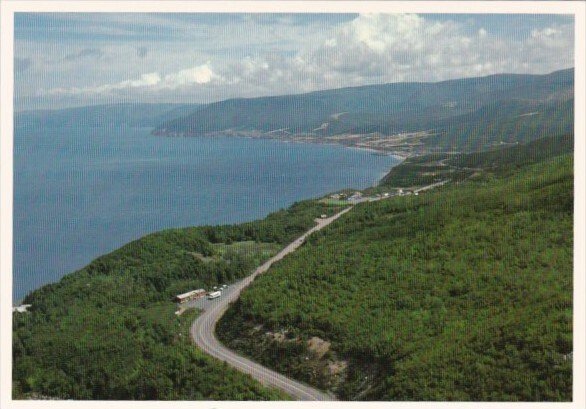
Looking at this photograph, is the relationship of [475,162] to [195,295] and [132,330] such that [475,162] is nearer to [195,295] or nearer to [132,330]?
[195,295]

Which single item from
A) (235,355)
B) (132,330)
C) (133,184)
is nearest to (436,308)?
(235,355)

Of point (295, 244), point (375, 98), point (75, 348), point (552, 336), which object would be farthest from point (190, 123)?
point (552, 336)

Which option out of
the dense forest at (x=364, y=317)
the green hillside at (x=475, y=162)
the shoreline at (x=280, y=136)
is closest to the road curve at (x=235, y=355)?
the dense forest at (x=364, y=317)

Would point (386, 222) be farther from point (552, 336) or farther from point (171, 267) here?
point (552, 336)

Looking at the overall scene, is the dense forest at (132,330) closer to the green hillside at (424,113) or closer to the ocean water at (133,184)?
the ocean water at (133,184)

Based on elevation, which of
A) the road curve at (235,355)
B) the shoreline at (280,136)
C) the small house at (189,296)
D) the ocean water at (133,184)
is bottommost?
the road curve at (235,355)

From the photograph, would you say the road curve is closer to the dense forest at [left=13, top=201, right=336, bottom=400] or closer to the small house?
the dense forest at [left=13, top=201, right=336, bottom=400]

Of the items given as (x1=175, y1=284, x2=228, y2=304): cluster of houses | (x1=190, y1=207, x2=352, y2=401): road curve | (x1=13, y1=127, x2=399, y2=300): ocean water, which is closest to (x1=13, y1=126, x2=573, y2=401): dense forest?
(x1=190, y1=207, x2=352, y2=401): road curve
